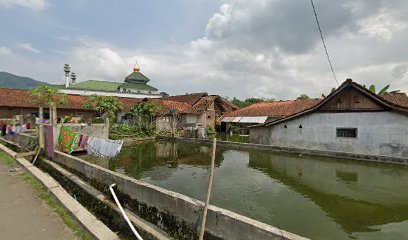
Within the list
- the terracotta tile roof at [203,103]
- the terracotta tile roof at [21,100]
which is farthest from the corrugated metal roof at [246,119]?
the terracotta tile roof at [21,100]

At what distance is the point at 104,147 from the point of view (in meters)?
12.3

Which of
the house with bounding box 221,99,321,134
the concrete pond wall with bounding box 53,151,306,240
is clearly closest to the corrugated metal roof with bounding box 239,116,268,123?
the house with bounding box 221,99,321,134

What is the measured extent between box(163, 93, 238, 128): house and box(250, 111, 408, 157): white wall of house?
17029mm

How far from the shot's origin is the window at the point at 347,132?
1466 centimetres

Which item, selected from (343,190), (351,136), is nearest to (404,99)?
(351,136)

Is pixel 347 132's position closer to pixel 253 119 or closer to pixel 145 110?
pixel 253 119

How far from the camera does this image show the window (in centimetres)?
→ 1466

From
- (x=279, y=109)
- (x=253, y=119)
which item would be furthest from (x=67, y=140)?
(x=279, y=109)

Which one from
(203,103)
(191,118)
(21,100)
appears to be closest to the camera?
(21,100)

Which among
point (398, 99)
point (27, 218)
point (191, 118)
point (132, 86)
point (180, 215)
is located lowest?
point (27, 218)

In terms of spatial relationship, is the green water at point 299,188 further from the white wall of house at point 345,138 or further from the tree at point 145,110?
the tree at point 145,110

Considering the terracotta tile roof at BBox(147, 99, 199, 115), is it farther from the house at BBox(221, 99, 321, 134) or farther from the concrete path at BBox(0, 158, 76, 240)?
the concrete path at BBox(0, 158, 76, 240)

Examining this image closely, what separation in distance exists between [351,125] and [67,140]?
18.0m

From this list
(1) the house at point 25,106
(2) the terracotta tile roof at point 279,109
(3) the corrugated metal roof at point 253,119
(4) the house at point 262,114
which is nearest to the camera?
(1) the house at point 25,106
